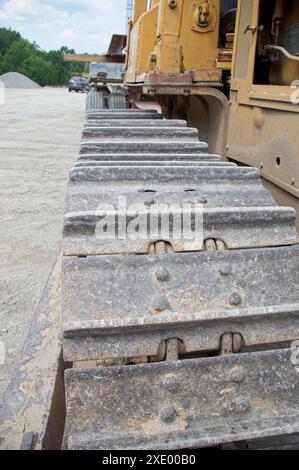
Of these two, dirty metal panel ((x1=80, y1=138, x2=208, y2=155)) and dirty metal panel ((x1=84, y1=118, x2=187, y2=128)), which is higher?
dirty metal panel ((x1=84, y1=118, x2=187, y2=128))

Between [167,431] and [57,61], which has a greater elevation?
[57,61]

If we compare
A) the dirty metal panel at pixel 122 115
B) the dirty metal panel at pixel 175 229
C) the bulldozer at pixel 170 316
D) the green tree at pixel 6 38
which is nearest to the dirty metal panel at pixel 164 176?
the bulldozer at pixel 170 316

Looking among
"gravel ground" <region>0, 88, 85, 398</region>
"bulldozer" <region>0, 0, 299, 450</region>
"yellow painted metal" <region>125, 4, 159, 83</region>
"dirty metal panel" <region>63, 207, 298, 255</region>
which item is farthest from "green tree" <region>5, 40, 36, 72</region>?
"dirty metal panel" <region>63, 207, 298, 255</region>

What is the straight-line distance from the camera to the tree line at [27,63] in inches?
2606

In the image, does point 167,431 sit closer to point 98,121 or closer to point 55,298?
point 55,298

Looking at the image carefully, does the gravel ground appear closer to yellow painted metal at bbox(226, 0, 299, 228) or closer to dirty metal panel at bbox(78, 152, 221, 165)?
dirty metal panel at bbox(78, 152, 221, 165)

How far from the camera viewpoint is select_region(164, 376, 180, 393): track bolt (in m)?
1.65

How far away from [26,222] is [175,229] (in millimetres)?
3743

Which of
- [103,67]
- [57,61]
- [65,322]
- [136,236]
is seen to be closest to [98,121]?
[136,236]

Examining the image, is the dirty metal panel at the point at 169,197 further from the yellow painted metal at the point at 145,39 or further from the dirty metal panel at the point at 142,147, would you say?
the yellow painted metal at the point at 145,39

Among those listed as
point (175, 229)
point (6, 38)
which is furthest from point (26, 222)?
Answer: point (6, 38)

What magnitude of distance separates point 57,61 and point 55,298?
83433 mm

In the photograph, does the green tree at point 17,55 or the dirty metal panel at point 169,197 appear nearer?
the dirty metal panel at point 169,197

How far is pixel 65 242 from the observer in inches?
75.2
